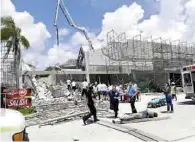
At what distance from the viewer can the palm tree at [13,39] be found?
28297 mm

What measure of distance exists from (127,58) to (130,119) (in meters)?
33.1

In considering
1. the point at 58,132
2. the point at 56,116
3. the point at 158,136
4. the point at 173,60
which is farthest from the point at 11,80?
the point at 173,60

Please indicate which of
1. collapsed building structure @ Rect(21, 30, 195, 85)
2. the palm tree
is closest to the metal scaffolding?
collapsed building structure @ Rect(21, 30, 195, 85)

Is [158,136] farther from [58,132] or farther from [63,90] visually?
[63,90]

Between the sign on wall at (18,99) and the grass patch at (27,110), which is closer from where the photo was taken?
the grass patch at (27,110)

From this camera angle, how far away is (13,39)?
2912 cm

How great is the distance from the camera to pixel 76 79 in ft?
Result: 135

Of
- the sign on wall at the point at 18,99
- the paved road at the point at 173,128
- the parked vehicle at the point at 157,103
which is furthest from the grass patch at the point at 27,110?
the parked vehicle at the point at 157,103

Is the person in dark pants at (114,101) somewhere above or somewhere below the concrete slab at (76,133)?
above

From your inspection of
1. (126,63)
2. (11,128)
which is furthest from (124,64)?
(11,128)

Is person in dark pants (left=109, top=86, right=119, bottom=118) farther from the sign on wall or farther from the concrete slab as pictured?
the sign on wall

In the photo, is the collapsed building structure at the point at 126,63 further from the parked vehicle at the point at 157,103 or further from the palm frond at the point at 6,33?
the parked vehicle at the point at 157,103

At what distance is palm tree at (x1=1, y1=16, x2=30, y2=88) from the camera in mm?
28297

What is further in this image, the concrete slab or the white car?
the concrete slab
